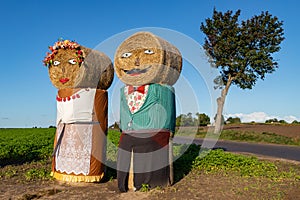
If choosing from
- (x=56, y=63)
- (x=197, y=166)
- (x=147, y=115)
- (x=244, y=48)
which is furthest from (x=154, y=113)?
(x=244, y=48)

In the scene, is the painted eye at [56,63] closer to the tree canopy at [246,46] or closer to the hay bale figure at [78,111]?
the hay bale figure at [78,111]

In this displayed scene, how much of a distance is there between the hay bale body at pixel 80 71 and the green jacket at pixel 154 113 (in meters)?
1.19

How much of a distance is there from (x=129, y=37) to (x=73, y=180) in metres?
3.17

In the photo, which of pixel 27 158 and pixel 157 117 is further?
pixel 27 158

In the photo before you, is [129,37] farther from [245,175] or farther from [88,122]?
[245,175]

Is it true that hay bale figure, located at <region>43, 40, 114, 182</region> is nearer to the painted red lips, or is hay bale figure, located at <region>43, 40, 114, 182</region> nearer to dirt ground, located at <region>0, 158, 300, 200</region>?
the painted red lips

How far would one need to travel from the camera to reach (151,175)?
6027 millimetres

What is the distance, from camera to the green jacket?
19.8 ft

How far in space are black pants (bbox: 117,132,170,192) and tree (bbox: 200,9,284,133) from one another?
17065mm

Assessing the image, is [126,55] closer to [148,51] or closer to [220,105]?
[148,51]

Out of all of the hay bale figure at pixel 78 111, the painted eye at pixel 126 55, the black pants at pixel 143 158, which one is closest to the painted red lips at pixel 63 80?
the hay bale figure at pixel 78 111

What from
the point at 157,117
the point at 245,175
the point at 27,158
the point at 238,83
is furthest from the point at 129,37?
the point at 238,83

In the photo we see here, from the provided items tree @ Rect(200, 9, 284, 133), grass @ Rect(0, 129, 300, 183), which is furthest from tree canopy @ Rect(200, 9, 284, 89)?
grass @ Rect(0, 129, 300, 183)

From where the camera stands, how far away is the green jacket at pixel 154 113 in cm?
603
